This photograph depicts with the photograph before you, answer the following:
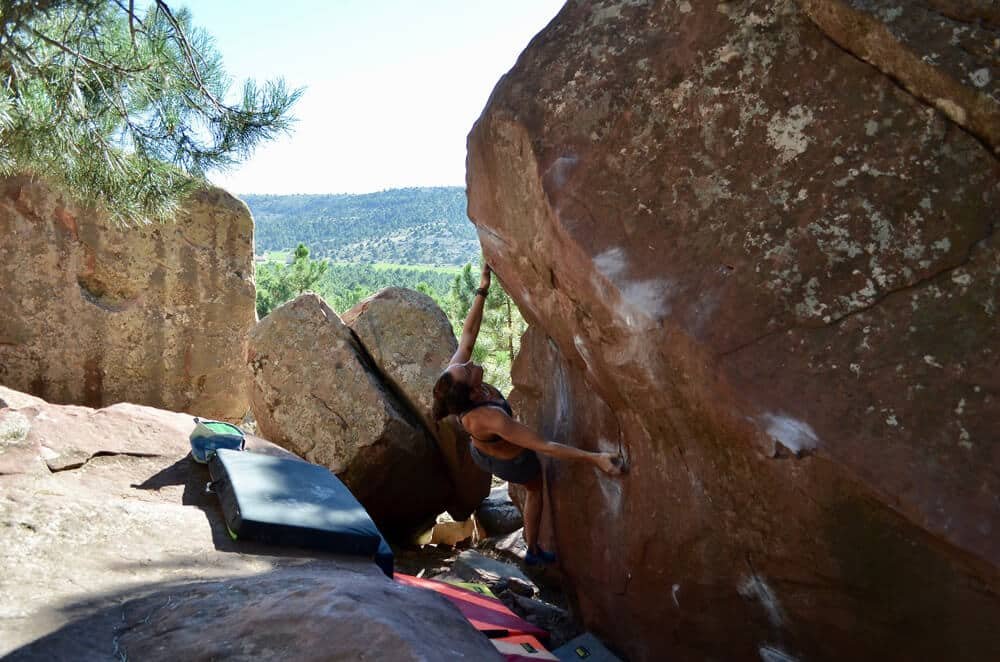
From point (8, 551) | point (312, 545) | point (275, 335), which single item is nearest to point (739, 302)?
point (312, 545)

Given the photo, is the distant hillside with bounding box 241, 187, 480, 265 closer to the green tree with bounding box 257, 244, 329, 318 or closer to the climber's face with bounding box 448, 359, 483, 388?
the green tree with bounding box 257, 244, 329, 318

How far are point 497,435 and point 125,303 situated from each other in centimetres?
568

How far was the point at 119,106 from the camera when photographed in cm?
530

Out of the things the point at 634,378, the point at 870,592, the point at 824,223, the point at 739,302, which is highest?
the point at 824,223

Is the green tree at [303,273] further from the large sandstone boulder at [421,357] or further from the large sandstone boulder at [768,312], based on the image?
the large sandstone boulder at [768,312]

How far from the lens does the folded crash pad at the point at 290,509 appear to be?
339cm

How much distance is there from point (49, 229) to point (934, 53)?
771cm

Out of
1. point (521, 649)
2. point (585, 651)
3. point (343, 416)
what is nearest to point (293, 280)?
point (343, 416)

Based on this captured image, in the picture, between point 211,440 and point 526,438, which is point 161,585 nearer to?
point 526,438

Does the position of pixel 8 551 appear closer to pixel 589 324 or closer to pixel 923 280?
pixel 589 324

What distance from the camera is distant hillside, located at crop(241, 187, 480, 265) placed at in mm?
90000

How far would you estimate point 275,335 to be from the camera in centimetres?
680

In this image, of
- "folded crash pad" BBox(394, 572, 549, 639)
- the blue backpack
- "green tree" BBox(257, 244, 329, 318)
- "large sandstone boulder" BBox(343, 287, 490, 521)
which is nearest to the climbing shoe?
"folded crash pad" BBox(394, 572, 549, 639)

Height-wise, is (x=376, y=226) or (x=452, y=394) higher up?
(x=376, y=226)
